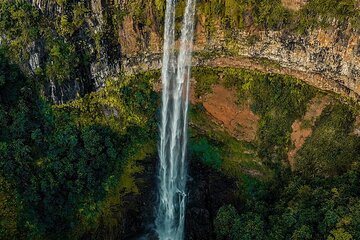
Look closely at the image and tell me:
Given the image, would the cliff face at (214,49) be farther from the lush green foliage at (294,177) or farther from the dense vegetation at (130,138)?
the lush green foliage at (294,177)

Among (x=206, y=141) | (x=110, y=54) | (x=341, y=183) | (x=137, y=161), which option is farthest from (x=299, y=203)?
(x=110, y=54)

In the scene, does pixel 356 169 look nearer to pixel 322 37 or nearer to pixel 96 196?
pixel 322 37

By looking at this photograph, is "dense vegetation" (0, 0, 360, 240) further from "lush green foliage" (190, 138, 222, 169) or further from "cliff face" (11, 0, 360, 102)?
"cliff face" (11, 0, 360, 102)

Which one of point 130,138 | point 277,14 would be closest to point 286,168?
point 277,14

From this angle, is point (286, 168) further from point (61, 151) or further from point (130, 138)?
point (61, 151)

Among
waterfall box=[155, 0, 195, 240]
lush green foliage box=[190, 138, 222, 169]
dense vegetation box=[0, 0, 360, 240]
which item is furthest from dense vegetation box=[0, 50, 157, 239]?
lush green foliage box=[190, 138, 222, 169]

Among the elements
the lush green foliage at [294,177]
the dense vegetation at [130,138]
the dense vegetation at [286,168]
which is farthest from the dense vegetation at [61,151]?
the lush green foliage at [294,177]
